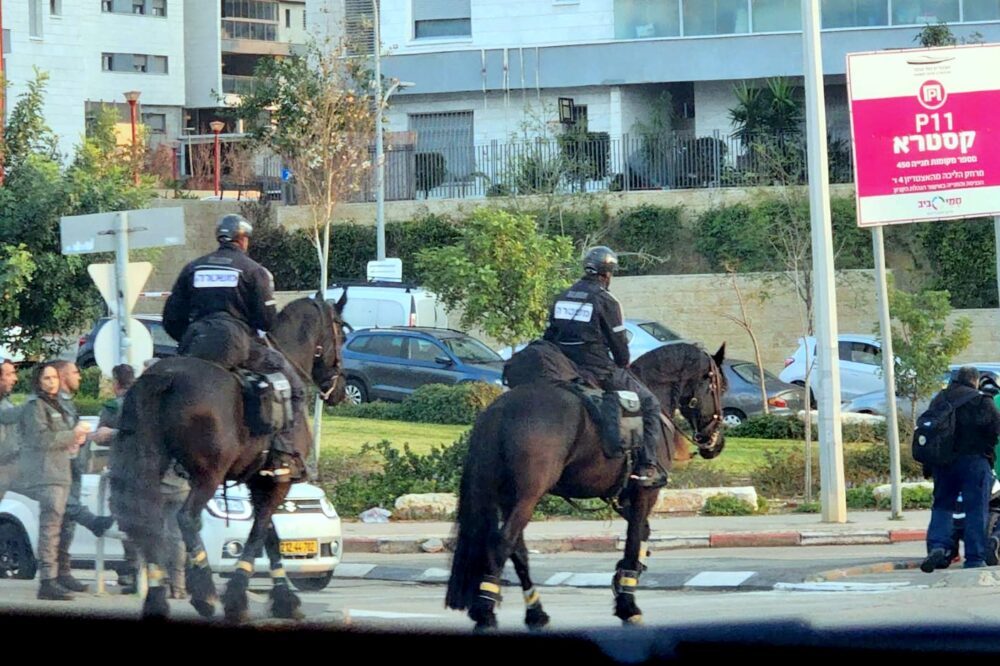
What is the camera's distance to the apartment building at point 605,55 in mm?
43156

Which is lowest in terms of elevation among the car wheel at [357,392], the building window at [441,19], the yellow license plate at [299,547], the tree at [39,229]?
the yellow license plate at [299,547]

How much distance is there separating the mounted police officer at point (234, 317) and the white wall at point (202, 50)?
61.6 metres

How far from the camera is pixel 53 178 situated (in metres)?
24.6

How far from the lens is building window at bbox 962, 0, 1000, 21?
41.9 metres

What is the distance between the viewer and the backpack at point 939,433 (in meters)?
13.4

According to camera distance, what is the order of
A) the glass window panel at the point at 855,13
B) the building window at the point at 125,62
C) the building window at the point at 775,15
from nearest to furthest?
the glass window panel at the point at 855,13 → the building window at the point at 775,15 → the building window at the point at 125,62

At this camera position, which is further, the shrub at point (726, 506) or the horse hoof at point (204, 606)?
the shrub at point (726, 506)

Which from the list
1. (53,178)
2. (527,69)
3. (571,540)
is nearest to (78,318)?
(53,178)

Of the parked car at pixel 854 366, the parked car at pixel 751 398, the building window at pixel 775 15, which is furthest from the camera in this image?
the building window at pixel 775 15

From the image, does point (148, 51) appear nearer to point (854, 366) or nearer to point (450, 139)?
point (450, 139)

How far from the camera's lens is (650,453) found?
1041cm

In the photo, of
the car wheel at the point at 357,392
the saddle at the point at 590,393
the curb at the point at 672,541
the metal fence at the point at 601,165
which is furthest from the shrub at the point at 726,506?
the metal fence at the point at 601,165

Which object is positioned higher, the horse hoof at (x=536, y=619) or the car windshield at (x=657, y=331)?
the car windshield at (x=657, y=331)

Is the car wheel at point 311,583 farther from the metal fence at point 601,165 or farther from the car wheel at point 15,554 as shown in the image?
the metal fence at point 601,165
